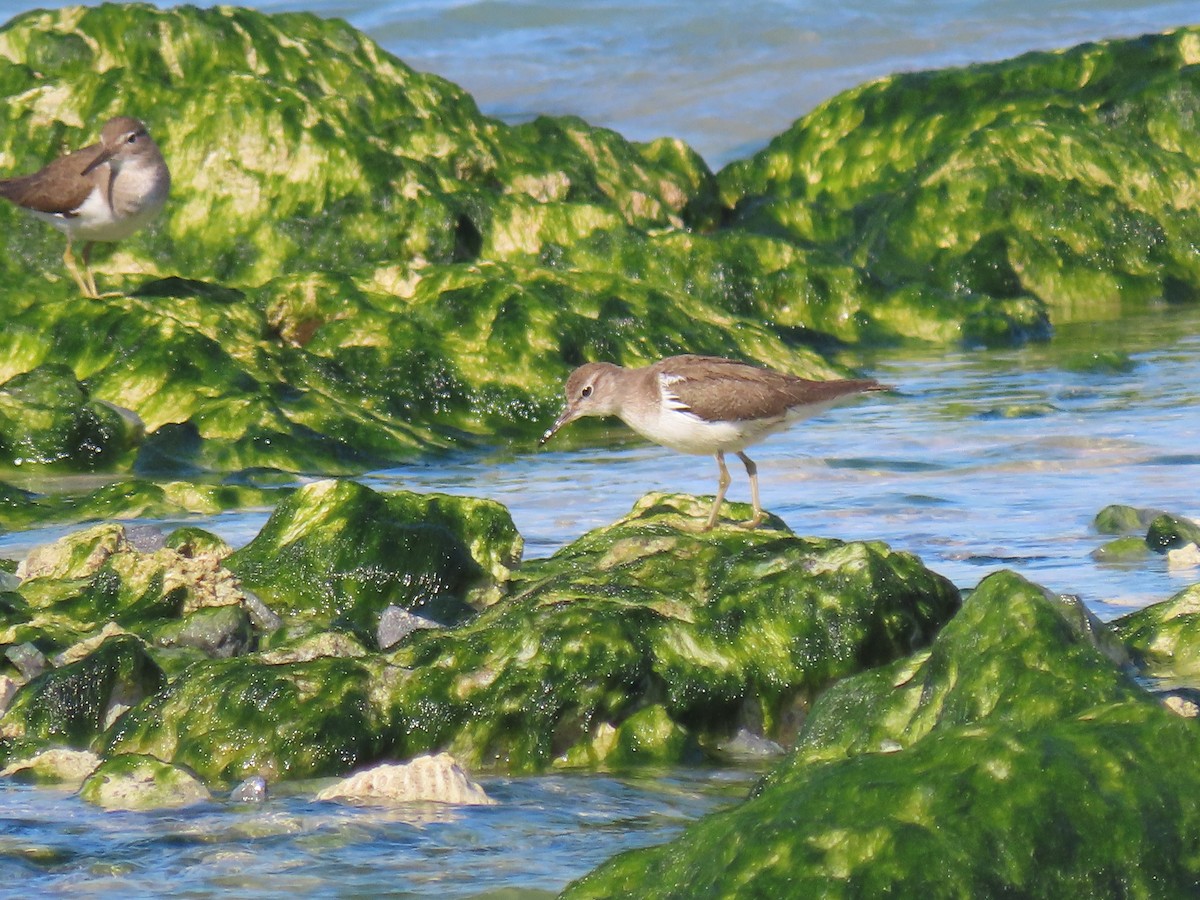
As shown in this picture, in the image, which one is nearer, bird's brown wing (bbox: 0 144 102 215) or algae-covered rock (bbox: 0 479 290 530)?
algae-covered rock (bbox: 0 479 290 530)

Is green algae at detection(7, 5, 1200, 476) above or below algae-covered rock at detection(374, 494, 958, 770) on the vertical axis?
above

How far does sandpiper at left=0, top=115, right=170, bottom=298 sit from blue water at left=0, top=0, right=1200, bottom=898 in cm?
254

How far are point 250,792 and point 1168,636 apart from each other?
242cm

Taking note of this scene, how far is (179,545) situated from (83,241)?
196 inches

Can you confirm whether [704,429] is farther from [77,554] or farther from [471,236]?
[471,236]

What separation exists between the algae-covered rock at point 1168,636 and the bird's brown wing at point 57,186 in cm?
639

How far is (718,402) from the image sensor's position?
6.33 m

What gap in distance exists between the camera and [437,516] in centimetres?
588

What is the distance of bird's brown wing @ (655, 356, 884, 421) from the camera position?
633 cm

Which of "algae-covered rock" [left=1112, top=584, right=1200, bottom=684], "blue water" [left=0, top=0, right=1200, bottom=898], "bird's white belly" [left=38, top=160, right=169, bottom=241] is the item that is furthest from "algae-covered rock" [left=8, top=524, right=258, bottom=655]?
"bird's white belly" [left=38, top=160, right=169, bottom=241]

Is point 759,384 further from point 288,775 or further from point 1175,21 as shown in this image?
point 1175,21

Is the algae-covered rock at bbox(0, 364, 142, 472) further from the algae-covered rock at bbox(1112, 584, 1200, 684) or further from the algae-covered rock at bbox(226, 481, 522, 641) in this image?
the algae-covered rock at bbox(1112, 584, 1200, 684)

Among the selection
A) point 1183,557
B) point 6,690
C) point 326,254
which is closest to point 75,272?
point 326,254

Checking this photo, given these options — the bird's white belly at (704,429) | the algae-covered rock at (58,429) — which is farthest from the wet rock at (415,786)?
the algae-covered rock at (58,429)
